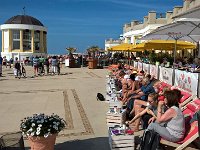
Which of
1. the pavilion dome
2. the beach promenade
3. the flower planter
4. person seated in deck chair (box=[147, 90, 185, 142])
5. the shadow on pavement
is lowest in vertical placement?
the shadow on pavement

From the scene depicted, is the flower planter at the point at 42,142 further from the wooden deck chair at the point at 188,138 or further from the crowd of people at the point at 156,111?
the wooden deck chair at the point at 188,138

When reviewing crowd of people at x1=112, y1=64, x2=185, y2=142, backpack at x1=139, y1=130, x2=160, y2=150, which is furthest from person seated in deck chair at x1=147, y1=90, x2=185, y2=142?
backpack at x1=139, y1=130, x2=160, y2=150

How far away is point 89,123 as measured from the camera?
779 centimetres

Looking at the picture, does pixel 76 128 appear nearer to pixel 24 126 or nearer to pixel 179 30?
pixel 24 126

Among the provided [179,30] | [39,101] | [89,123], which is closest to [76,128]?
[89,123]

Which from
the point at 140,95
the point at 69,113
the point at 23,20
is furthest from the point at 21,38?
the point at 140,95

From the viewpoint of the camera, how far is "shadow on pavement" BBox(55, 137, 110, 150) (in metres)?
5.94

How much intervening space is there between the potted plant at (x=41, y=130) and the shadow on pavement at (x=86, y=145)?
83 centimetres

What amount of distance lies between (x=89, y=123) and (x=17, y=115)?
2.29 metres

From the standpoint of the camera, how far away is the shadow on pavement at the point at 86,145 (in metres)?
5.94

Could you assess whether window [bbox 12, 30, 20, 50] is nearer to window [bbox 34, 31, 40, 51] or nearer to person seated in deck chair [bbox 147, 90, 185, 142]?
window [bbox 34, 31, 40, 51]

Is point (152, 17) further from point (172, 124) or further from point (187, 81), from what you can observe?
point (172, 124)

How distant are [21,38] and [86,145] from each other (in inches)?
1739

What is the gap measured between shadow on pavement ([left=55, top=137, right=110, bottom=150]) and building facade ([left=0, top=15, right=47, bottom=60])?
4279cm
